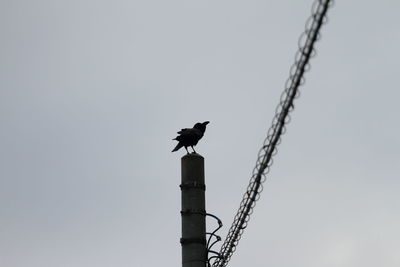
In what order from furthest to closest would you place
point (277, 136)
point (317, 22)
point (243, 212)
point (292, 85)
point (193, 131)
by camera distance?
point (193, 131) < point (243, 212) < point (277, 136) < point (292, 85) < point (317, 22)

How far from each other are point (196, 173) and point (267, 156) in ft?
8.22

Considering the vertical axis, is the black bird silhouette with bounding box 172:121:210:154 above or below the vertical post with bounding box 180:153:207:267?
above

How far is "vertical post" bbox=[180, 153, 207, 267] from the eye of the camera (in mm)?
12016

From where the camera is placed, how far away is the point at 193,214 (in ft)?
39.8

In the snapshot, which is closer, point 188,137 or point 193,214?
point 193,214

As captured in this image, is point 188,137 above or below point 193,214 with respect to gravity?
above

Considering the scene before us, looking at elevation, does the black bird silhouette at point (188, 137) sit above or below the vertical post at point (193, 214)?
above

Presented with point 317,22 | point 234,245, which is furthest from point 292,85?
point 234,245

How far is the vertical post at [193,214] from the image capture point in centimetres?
1202

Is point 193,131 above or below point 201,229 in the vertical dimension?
above

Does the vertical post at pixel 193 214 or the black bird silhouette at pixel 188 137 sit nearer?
the vertical post at pixel 193 214

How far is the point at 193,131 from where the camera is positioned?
12820 mm

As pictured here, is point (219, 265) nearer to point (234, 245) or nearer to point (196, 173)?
point (234, 245)

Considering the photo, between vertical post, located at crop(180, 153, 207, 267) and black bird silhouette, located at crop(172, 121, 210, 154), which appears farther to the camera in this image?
black bird silhouette, located at crop(172, 121, 210, 154)
